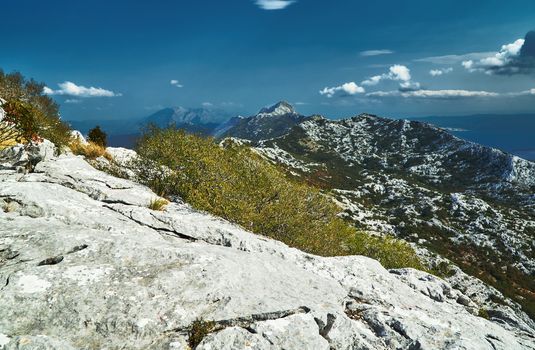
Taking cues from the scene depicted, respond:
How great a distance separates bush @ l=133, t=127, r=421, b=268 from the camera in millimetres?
23562

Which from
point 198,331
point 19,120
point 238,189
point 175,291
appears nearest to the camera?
point 198,331

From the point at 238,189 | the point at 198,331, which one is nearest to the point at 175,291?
the point at 198,331

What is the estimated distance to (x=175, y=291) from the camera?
980cm

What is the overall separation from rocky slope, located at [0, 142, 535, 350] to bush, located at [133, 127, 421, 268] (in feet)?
22.7

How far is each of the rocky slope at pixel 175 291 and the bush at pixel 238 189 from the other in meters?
6.92

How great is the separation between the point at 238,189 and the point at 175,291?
16.8 meters

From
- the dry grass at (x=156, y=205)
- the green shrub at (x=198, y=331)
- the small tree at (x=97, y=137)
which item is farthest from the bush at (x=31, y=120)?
the green shrub at (x=198, y=331)

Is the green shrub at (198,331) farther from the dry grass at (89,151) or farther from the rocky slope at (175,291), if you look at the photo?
the dry grass at (89,151)

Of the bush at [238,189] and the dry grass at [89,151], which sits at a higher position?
the dry grass at [89,151]

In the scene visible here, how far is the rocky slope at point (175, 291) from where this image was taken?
8.55 metres

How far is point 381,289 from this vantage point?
1426 centimetres

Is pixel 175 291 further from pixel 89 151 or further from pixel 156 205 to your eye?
pixel 89 151

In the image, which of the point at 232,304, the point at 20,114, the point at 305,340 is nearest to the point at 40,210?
the point at 232,304

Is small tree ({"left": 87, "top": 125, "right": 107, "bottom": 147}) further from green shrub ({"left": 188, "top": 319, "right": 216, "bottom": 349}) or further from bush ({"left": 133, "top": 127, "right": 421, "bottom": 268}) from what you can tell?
green shrub ({"left": 188, "top": 319, "right": 216, "bottom": 349})
